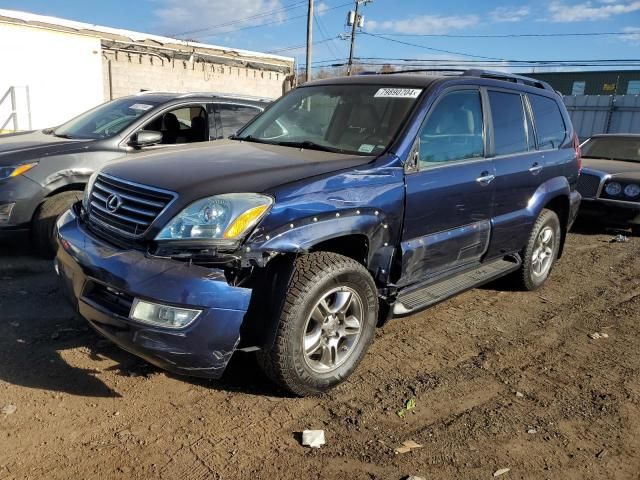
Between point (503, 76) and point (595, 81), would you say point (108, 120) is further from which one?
point (595, 81)

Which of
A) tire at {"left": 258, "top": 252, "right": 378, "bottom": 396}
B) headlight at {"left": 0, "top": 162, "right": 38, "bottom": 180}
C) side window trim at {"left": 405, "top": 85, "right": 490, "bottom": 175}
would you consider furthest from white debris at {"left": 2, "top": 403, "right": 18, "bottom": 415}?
headlight at {"left": 0, "top": 162, "right": 38, "bottom": 180}

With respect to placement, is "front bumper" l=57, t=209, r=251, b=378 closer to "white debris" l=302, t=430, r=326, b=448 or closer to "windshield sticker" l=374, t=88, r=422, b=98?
"white debris" l=302, t=430, r=326, b=448

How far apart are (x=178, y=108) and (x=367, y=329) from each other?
13.0 feet

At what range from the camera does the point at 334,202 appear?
3.16 m

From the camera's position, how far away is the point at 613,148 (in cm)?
988

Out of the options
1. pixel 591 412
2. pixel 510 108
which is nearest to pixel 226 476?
pixel 591 412

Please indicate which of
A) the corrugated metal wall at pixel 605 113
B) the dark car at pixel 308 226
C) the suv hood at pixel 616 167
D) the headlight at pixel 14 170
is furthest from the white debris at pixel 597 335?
the corrugated metal wall at pixel 605 113

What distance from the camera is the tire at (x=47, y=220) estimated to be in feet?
17.4

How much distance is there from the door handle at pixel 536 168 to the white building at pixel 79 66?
1604 cm

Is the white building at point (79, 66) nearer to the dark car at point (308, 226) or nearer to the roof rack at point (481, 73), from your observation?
the dark car at point (308, 226)

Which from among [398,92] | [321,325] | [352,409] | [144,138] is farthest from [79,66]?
[352,409]

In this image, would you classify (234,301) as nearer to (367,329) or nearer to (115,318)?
(115,318)

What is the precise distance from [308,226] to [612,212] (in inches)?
277

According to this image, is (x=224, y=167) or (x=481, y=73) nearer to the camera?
(x=224, y=167)
